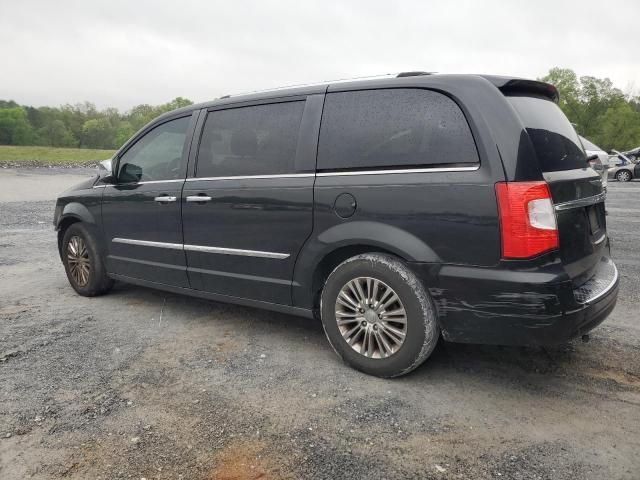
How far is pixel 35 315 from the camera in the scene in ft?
15.4

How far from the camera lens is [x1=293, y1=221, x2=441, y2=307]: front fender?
3.08 m

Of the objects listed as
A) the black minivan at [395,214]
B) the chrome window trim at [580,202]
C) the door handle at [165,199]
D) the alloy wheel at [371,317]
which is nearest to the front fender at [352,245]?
the black minivan at [395,214]

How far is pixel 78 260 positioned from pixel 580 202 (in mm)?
4608

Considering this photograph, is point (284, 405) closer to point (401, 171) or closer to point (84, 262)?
point (401, 171)

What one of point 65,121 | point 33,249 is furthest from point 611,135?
point 65,121

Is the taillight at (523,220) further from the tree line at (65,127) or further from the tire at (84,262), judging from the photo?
the tree line at (65,127)

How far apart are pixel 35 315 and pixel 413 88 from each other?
3826mm

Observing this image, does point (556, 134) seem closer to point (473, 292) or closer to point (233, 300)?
point (473, 292)

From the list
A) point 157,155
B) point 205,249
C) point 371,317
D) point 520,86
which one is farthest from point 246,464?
point 157,155

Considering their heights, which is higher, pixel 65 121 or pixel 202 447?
pixel 65 121

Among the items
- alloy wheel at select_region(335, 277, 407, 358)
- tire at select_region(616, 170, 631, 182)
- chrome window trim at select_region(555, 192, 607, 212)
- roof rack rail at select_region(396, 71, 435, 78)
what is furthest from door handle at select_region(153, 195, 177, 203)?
tire at select_region(616, 170, 631, 182)

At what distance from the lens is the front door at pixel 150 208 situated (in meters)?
4.38

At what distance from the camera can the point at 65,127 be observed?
95125 mm

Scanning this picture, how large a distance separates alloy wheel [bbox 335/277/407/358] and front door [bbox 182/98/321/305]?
1.62 ft
